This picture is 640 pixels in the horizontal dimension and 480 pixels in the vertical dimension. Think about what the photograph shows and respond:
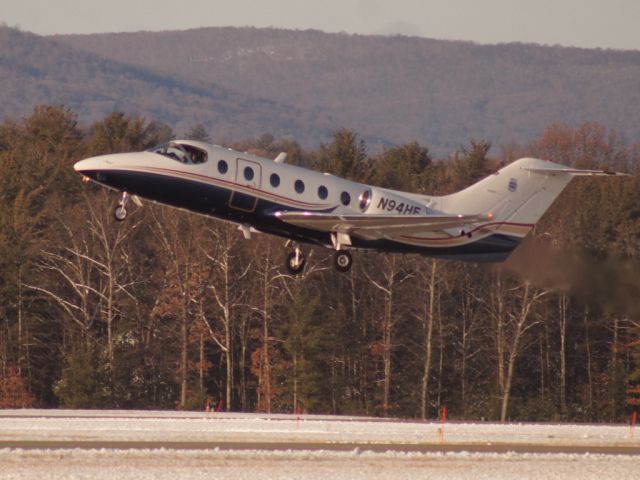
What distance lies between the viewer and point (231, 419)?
158ft

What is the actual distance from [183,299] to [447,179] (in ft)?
81.5

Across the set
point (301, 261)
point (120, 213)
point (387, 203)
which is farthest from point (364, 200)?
point (120, 213)

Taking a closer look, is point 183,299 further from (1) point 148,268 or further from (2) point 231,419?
(2) point 231,419

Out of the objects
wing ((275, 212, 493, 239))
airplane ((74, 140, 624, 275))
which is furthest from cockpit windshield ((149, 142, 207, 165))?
wing ((275, 212, 493, 239))

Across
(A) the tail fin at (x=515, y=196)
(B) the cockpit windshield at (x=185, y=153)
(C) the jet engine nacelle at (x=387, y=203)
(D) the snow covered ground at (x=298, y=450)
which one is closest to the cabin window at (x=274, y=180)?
(B) the cockpit windshield at (x=185, y=153)

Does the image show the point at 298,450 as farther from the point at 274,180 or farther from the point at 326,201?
the point at 326,201

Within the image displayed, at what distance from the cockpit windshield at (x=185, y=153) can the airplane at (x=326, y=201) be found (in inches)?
1.2

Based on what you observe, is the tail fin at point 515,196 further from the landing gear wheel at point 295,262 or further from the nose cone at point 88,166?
the nose cone at point 88,166

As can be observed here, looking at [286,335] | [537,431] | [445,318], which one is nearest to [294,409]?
[286,335]

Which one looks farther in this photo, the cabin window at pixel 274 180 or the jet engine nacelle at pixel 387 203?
the jet engine nacelle at pixel 387 203

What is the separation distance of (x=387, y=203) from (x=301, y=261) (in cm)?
336

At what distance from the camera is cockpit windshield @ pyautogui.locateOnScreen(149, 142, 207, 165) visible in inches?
1601

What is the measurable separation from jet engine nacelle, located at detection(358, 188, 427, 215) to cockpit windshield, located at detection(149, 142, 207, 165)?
531cm

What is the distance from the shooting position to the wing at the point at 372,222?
41.4m
